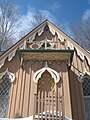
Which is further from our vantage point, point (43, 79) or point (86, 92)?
point (86, 92)

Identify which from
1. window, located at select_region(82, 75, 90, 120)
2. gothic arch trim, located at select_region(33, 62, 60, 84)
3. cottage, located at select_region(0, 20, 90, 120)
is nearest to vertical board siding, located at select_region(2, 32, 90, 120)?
cottage, located at select_region(0, 20, 90, 120)

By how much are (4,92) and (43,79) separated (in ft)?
6.36

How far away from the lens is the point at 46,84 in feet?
28.7

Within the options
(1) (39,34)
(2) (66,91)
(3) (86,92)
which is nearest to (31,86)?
(2) (66,91)

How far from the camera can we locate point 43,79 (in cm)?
888

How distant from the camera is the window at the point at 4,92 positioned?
848 cm

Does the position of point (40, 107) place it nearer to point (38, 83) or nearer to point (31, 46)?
point (38, 83)

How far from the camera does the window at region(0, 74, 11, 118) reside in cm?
848

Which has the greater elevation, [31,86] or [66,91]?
[31,86]

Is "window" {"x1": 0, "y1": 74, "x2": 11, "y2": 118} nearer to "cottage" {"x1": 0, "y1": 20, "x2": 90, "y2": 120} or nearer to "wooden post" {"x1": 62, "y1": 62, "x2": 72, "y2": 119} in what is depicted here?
"cottage" {"x1": 0, "y1": 20, "x2": 90, "y2": 120}

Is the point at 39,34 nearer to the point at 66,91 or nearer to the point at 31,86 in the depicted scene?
the point at 31,86

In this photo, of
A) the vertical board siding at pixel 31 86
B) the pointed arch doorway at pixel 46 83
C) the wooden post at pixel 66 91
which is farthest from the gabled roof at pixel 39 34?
the pointed arch doorway at pixel 46 83

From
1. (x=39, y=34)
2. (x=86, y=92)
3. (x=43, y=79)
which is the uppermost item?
(x=39, y=34)

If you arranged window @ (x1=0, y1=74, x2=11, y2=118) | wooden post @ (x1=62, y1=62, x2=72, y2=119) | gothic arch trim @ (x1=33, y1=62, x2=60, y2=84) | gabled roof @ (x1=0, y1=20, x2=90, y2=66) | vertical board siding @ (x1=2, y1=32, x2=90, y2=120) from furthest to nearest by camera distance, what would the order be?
gabled roof @ (x1=0, y1=20, x2=90, y2=66) < gothic arch trim @ (x1=33, y1=62, x2=60, y2=84) < window @ (x1=0, y1=74, x2=11, y2=118) < vertical board siding @ (x1=2, y1=32, x2=90, y2=120) < wooden post @ (x1=62, y1=62, x2=72, y2=119)
